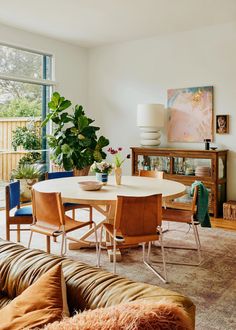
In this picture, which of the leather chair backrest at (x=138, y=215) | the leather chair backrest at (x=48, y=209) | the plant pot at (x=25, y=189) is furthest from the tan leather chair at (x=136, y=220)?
the plant pot at (x=25, y=189)

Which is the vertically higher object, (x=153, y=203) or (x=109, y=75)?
(x=109, y=75)

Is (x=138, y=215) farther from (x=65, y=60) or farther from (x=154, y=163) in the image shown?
(x=65, y=60)

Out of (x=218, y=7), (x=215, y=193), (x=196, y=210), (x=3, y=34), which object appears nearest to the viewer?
(x=196, y=210)

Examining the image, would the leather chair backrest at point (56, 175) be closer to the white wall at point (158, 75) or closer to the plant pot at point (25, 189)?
the plant pot at point (25, 189)

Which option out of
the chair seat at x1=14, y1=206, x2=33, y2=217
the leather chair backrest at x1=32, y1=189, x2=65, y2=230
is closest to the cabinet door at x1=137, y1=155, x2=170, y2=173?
the chair seat at x1=14, y1=206, x2=33, y2=217

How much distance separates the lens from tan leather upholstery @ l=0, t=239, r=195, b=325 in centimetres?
123

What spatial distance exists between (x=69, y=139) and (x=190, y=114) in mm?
2134

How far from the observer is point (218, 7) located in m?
4.70

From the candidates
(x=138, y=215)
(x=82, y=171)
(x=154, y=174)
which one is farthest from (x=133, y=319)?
(x=82, y=171)

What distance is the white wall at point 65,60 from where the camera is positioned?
592 centimetres

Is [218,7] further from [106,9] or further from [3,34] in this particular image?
[3,34]

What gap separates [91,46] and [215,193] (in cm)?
390

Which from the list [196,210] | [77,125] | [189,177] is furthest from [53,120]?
[196,210]

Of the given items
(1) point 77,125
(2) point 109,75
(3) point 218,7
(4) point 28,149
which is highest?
(3) point 218,7
